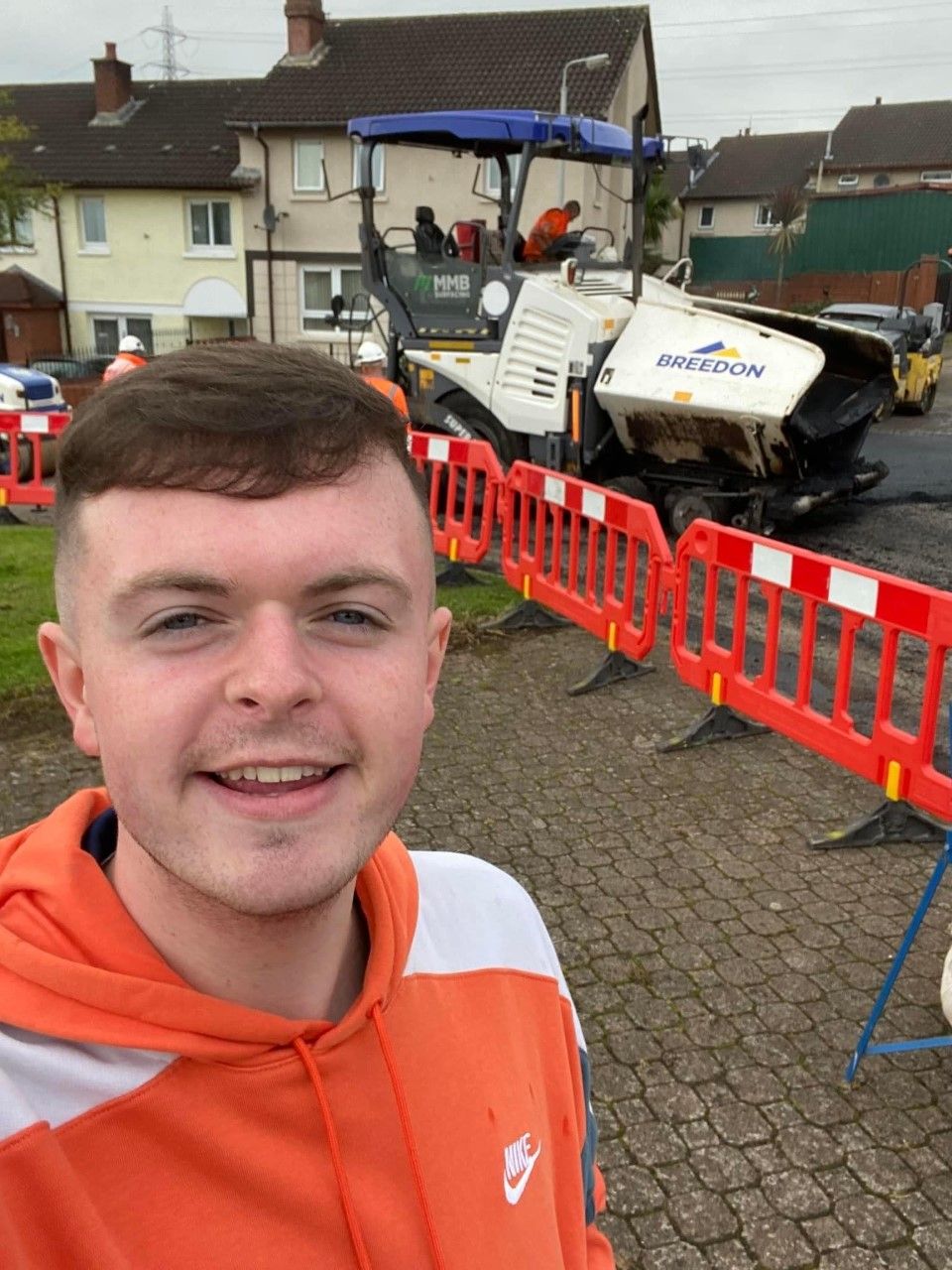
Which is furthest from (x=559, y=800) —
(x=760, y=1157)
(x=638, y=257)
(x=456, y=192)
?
(x=456, y=192)

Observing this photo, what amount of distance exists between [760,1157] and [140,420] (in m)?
2.86

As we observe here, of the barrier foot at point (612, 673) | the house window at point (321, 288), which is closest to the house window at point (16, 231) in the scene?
the house window at point (321, 288)

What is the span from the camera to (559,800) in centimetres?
525

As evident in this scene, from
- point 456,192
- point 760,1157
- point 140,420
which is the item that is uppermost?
point 456,192

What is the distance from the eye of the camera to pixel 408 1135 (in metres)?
1.25

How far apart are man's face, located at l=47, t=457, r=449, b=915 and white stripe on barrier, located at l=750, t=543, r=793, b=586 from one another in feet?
14.5

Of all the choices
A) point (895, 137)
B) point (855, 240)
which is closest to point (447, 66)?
point (855, 240)

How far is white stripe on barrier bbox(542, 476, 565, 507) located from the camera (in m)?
7.28

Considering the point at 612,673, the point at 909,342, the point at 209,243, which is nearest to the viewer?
the point at 612,673

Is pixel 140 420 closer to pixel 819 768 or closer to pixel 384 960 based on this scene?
pixel 384 960

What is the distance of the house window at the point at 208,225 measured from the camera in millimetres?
30609

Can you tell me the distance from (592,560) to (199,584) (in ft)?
19.8

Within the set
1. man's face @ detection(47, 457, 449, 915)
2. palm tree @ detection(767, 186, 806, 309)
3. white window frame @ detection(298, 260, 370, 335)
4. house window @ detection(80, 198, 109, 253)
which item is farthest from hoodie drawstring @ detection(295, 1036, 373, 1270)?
palm tree @ detection(767, 186, 806, 309)

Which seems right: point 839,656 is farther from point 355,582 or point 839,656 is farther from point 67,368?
point 67,368
